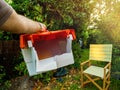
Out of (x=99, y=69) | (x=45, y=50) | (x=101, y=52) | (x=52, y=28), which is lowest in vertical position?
(x=99, y=69)

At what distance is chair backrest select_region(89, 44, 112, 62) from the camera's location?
5.30 metres

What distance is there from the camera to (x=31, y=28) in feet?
2.92

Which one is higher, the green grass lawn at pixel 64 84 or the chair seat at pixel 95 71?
the chair seat at pixel 95 71

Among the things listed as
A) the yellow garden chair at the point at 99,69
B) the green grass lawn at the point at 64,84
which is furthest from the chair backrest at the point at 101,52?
the green grass lawn at the point at 64,84

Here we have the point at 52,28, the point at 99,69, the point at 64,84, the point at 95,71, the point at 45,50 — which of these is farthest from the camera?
the point at 52,28

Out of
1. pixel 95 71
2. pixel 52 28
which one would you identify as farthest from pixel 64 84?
pixel 52 28

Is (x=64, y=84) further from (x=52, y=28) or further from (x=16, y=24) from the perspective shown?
(x=16, y=24)

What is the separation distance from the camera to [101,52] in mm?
5570

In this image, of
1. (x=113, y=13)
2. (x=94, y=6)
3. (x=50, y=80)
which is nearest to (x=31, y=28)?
(x=113, y=13)

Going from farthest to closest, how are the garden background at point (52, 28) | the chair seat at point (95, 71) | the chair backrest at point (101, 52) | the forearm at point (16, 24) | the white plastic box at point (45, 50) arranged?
the chair backrest at point (101, 52)
the garden background at point (52, 28)
the chair seat at point (95, 71)
the white plastic box at point (45, 50)
the forearm at point (16, 24)

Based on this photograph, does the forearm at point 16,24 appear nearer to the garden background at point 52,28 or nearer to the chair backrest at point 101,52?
the garden background at point 52,28

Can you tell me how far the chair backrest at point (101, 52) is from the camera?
5.30 m

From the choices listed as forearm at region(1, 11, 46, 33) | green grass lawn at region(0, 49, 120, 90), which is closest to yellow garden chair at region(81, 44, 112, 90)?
green grass lawn at region(0, 49, 120, 90)

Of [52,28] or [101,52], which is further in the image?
[52,28]
